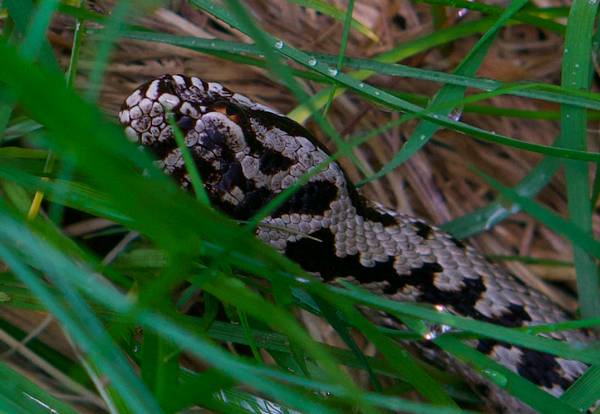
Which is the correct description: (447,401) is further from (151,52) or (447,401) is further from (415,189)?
(151,52)

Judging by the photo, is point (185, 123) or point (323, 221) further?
point (323, 221)

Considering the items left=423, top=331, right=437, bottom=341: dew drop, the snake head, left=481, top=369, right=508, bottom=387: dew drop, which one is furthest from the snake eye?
left=481, top=369, right=508, bottom=387: dew drop

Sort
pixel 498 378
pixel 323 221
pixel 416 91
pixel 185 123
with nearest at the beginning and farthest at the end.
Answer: pixel 498 378, pixel 185 123, pixel 323 221, pixel 416 91

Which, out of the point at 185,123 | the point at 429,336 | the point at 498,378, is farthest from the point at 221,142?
the point at 498,378

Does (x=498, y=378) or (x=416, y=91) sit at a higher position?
(x=416, y=91)

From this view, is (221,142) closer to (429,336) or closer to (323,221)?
(323,221)

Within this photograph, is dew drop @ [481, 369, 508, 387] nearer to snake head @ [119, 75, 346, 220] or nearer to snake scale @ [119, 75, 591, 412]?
snake scale @ [119, 75, 591, 412]

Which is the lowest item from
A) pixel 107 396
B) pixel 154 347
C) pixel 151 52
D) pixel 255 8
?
pixel 107 396

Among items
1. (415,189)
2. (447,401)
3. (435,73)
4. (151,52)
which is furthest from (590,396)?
(151,52)
